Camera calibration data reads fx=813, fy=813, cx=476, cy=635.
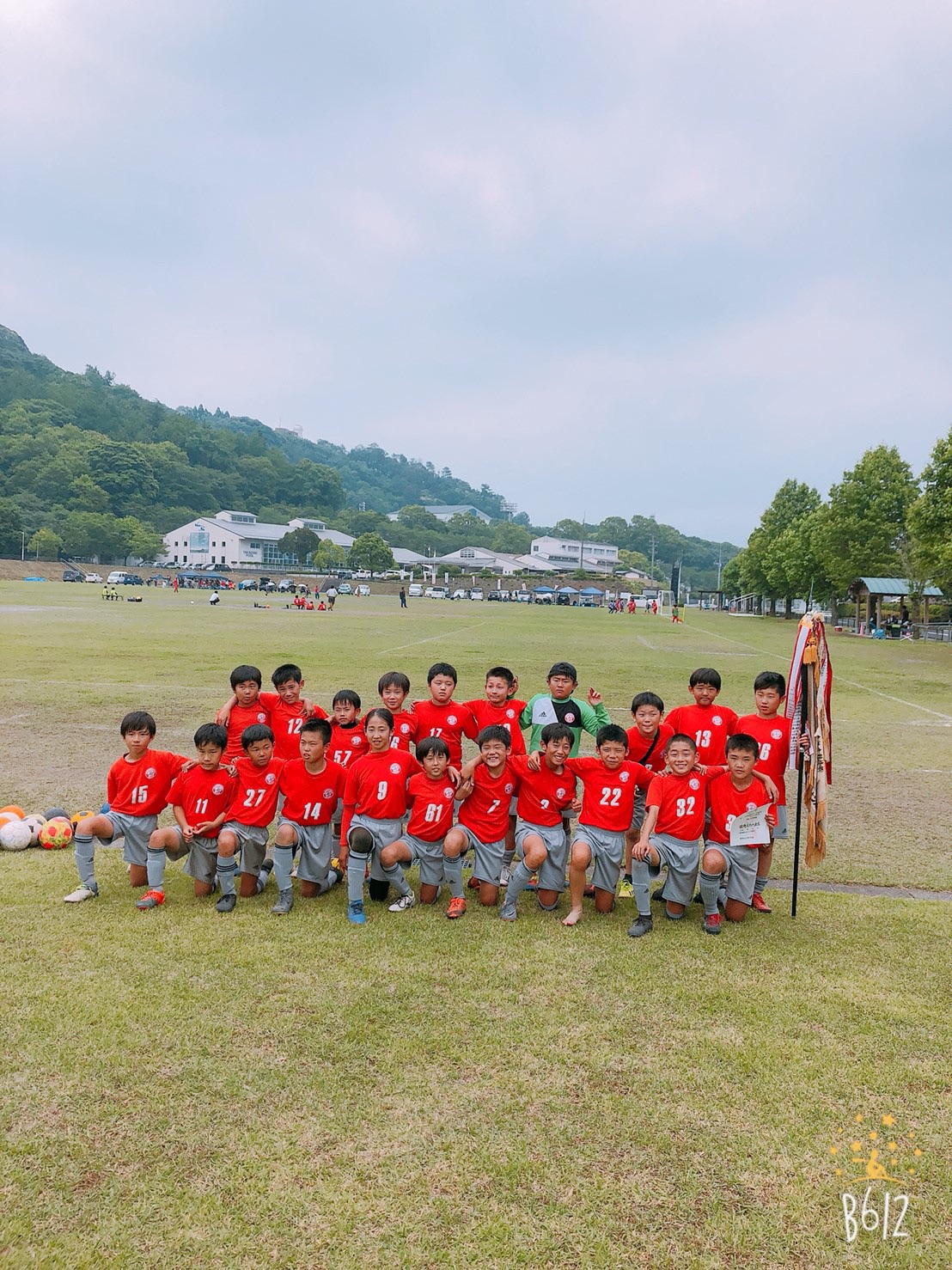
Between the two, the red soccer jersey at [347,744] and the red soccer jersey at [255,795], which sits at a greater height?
the red soccer jersey at [347,744]

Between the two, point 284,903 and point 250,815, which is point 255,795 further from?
point 284,903

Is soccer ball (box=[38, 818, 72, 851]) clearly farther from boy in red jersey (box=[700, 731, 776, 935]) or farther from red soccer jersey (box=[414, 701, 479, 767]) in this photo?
boy in red jersey (box=[700, 731, 776, 935])

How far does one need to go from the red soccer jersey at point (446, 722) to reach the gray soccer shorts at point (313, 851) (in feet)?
4.22

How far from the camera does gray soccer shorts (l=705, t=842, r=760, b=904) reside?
218 inches

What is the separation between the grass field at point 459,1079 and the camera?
2.82 meters

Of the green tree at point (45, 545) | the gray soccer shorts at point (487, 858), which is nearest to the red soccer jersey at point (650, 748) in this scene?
the gray soccer shorts at point (487, 858)

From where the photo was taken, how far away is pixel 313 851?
5789mm

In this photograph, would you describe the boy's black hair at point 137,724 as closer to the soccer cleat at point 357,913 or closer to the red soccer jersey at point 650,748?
the soccer cleat at point 357,913

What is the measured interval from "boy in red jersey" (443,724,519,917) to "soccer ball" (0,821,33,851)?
351 centimetres

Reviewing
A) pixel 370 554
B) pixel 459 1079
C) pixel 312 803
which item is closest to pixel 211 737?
pixel 312 803

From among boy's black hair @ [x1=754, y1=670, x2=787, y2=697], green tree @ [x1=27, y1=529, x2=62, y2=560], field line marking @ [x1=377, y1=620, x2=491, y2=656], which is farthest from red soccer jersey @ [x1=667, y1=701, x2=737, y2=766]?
green tree @ [x1=27, y1=529, x2=62, y2=560]

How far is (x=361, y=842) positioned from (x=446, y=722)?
154 centimetres

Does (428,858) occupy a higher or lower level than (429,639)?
lower

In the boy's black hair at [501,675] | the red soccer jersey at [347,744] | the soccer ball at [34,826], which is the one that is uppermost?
the boy's black hair at [501,675]
